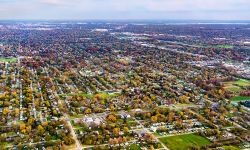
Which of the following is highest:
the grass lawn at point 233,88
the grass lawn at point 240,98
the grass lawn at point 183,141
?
the grass lawn at point 233,88

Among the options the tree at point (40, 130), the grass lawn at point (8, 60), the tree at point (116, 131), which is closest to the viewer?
the tree at point (40, 130)

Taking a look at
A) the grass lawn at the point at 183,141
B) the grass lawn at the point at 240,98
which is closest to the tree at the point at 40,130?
the grass lawn at the point at 183,141

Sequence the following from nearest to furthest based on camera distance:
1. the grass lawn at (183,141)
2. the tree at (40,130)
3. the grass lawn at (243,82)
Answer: the grass lawn at (183,141)
the tree at (40,130)
the grass lawn at (243,82)

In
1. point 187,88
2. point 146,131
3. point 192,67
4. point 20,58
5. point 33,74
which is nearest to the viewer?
point 146,131

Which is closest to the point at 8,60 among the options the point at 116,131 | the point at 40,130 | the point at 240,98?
the point at 40,130

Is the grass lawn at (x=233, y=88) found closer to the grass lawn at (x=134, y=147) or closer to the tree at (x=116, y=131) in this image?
the tree at (x=116, y=131)

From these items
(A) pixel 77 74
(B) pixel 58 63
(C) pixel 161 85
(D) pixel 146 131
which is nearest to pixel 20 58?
(B) pixel 58 63

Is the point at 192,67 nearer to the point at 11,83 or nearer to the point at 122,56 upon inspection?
the point at 122,56

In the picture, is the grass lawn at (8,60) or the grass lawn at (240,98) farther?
the grass lawn at (8,60)
